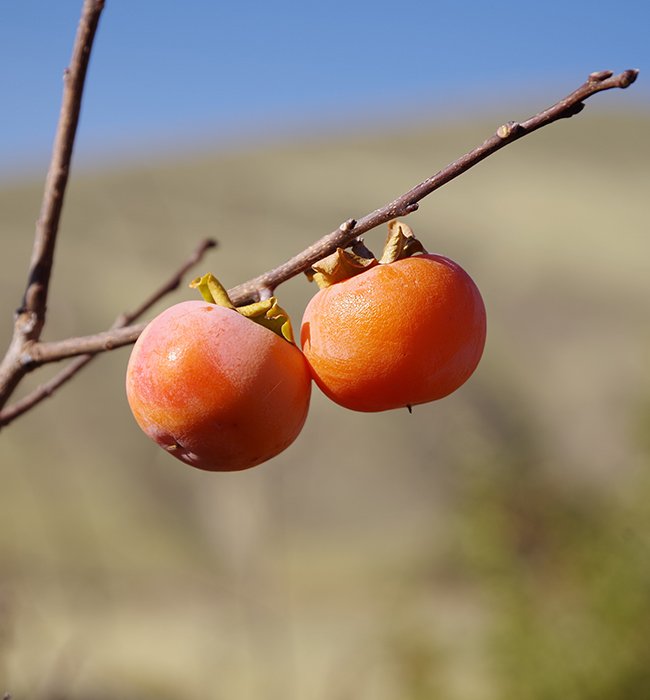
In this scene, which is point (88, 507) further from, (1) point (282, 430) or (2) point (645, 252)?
(2) point (645, 252)

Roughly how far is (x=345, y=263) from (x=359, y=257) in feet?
0.08

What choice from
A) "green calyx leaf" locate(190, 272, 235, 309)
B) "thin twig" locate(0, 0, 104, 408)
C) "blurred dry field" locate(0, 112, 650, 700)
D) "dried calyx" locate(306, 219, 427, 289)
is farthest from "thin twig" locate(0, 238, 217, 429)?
"blurred dry field" locate(0, 112, 650, 700)

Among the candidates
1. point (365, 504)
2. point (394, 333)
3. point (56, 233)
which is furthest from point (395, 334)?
point (365, 504)

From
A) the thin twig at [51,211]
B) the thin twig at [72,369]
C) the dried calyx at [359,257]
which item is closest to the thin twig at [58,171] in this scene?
the thin twig at [51,211]

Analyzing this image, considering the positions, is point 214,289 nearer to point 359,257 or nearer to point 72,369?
point 359,257

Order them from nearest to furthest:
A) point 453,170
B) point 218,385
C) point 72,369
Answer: point 453,170, point 218,385, point 72,369

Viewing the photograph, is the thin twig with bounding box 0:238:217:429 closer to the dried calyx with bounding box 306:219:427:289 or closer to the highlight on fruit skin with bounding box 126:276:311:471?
the highlight on fruit skin with bounding box 126:276:311:471

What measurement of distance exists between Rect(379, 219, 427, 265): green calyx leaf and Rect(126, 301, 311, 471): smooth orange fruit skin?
21 cm

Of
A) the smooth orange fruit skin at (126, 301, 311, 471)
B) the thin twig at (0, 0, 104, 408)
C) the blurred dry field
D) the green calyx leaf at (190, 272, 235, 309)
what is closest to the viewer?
the smooth orange fruit skin at (126, 301, 311, 471)

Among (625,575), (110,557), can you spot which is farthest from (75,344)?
(110,557)

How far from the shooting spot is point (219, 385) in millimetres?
1210

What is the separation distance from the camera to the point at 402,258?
1346 millimetres

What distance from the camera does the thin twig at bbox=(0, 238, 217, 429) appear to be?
1793 millimetres

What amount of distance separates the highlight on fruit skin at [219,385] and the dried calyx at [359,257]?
0.43 feet
